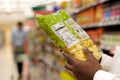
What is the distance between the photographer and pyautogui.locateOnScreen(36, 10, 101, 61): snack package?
1.56 meters

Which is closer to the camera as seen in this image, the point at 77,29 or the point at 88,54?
the point at 88,54

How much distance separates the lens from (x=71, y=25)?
64.0 inches

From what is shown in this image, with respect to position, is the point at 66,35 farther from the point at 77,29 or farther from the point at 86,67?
the point at 86,67

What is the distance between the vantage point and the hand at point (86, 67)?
1.45 meters

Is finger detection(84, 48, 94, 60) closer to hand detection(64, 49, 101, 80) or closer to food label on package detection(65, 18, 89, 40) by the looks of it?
hand detection(64, 49, 101, 80)

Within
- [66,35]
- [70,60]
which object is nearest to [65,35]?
[66,35]

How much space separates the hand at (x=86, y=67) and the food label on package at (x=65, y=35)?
0.36ft

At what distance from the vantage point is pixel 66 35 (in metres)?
1.57

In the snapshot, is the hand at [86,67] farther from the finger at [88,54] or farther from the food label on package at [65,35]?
the food label on package at [65,35]

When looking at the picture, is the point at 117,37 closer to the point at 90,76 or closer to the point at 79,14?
the point at 90,76

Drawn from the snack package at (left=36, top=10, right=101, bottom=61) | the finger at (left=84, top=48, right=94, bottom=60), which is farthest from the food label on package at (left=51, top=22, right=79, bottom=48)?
the finger at (left=84, top=48, right=94, bottom=60)

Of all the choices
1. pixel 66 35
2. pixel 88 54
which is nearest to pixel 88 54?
pixel 88 54

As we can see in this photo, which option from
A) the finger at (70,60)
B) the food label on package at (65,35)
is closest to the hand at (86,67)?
the finger at (70,60)

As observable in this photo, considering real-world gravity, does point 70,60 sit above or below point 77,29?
below
